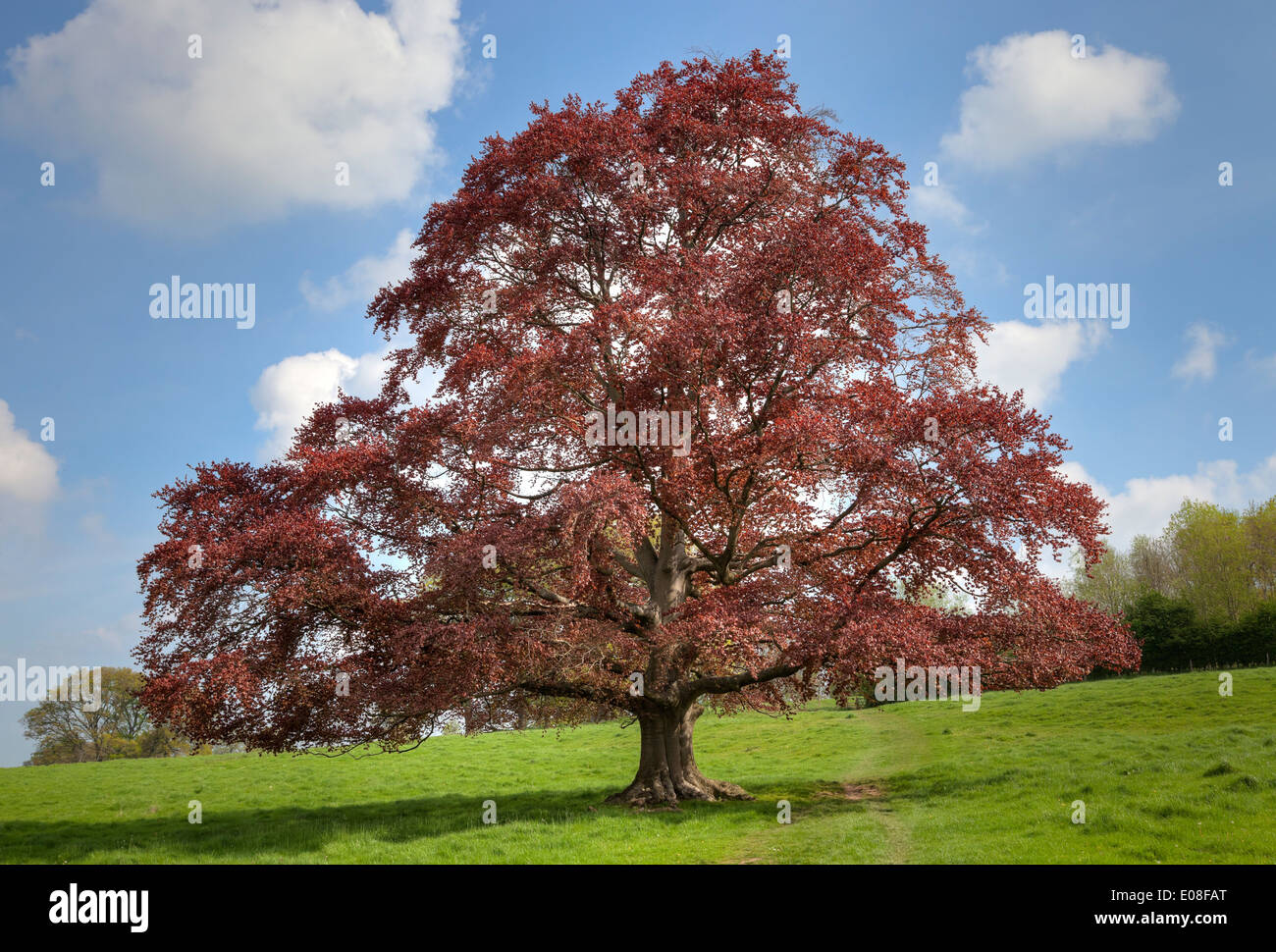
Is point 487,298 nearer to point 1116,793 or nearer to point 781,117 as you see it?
point 781,117

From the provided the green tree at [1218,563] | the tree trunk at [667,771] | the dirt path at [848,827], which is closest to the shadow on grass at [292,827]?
the tree trunk at [667,771]

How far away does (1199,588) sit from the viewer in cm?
6075

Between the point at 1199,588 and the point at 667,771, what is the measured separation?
59.8 meters

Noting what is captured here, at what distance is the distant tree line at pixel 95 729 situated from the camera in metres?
53.7

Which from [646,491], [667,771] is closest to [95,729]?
[667,771]

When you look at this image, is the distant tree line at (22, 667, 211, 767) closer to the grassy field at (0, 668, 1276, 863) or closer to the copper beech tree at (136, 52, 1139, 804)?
the grassy field at (0, 668, 1276, 863)

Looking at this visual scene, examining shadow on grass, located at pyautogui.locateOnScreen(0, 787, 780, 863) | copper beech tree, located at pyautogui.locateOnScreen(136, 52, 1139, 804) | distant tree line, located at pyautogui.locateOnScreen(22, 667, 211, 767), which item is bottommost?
distant tree line, located at pyautogui.locateOnScreen(22, 667, 211, 767)

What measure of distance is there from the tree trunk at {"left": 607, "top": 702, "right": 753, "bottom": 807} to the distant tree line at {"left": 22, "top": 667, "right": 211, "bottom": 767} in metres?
48.0

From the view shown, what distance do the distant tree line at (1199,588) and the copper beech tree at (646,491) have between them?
21593 millimetres

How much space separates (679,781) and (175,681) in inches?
421

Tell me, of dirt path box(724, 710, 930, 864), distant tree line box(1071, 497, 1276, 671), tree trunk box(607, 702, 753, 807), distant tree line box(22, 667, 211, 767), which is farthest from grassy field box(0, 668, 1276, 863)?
distant tree line box(22, 667, 211, 767)

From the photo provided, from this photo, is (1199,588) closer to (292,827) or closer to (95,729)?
(292,827)

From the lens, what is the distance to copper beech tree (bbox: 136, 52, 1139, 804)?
1467 cm

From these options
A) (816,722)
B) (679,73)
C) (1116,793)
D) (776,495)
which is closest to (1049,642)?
(1116,793)
